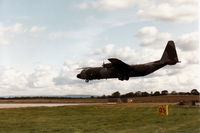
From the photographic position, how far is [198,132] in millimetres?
23016

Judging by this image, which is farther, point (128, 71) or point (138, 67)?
point (128, 71)

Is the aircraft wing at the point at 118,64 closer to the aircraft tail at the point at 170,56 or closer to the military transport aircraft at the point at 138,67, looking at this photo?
the military transport aircraft at the point at 138,67

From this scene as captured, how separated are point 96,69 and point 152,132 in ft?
110

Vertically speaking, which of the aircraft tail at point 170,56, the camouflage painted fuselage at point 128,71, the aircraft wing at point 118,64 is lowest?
the camouflage painted fuselage at point 128,71

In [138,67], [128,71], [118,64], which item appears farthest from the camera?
[128,71]

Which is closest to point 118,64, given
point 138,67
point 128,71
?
point 128,71

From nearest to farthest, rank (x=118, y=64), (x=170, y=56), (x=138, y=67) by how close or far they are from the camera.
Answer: (x=118, y=64) < (x=170, y=56) < (x=138, y=67)

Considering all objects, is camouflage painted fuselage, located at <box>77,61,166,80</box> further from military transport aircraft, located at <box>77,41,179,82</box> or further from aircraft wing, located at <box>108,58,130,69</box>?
aircraft wing, located at <box>108,58,130,69</box>

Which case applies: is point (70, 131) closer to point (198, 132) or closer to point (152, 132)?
point (152, 132)

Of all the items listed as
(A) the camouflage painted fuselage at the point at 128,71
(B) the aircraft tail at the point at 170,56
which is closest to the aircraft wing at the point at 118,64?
(A) the camouflage painted fuselage at the point at 128,71

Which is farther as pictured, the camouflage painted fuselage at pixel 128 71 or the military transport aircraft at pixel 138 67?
the camouflage painted fuselage at pixel 128 71

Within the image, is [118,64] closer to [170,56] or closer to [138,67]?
[138,67]

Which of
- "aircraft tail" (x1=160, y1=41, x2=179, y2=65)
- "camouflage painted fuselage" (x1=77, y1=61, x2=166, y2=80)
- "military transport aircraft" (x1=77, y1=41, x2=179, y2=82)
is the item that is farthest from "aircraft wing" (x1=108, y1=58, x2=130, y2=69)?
"aircraft tail" (x1=160, y1=41, x2=179, y2=65)

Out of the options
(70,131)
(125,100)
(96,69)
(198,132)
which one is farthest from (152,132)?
(125,100)
